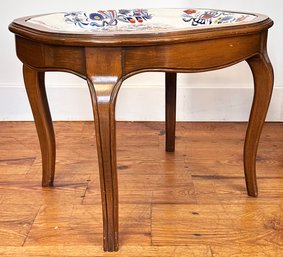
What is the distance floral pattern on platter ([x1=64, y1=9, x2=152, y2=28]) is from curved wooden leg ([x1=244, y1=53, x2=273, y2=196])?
38 cm

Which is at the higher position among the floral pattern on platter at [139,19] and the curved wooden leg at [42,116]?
the floral pattern on platter at [139,19]

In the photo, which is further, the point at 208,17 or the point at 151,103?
the point at 151,103

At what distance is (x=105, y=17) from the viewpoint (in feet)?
4.05

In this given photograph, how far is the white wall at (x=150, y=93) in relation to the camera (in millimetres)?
1729

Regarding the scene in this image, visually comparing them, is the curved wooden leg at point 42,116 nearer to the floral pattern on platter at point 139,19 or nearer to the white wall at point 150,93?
the floral pattern on platter at point 139,19

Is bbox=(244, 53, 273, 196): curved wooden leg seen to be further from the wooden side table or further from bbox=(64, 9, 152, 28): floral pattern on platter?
bbox=(64, 9, 152, 28): floral pattern on platter

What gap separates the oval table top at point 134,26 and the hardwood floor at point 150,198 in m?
0.45

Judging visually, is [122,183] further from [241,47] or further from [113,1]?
[113,1]

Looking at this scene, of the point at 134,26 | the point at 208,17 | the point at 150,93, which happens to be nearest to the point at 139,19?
the point at 134,26

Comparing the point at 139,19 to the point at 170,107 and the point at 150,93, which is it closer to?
the point at 170,107


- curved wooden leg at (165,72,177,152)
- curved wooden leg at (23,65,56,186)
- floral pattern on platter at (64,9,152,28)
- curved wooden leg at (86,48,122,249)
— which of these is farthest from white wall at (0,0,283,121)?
curved wooden leg at (86,48,122,249)

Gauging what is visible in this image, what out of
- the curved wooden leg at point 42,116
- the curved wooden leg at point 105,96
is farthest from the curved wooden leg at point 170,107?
the curved wooden leg at point 105,96

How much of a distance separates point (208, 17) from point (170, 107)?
1.14 ft

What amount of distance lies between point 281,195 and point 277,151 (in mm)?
327
